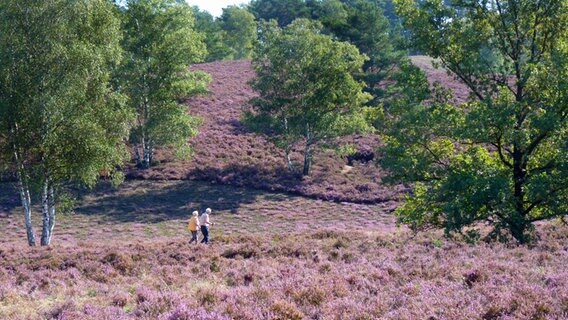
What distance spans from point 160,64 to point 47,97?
16649 millimetres

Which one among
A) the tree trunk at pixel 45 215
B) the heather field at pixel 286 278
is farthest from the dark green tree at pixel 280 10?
the tree trunk at pixel 45 215

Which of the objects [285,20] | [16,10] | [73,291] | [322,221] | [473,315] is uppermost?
[285,20]

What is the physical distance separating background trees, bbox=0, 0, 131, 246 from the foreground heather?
5.57 m

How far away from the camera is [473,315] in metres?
6.80

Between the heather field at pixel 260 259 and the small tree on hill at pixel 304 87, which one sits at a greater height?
the small tree on hill at pixel 304 87

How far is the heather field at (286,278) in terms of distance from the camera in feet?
24.8

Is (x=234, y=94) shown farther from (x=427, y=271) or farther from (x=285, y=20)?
(x=427, y=271)

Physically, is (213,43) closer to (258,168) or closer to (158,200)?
(258,168)

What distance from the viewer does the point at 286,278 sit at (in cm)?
1105

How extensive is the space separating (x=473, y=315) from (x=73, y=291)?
837 cm

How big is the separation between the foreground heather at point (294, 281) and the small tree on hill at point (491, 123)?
1356 millimetres

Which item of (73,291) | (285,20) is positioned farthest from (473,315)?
(285,20)

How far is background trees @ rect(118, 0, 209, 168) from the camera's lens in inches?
1468

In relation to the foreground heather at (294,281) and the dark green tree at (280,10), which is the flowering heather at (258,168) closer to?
the foreground heather at (294,281)
